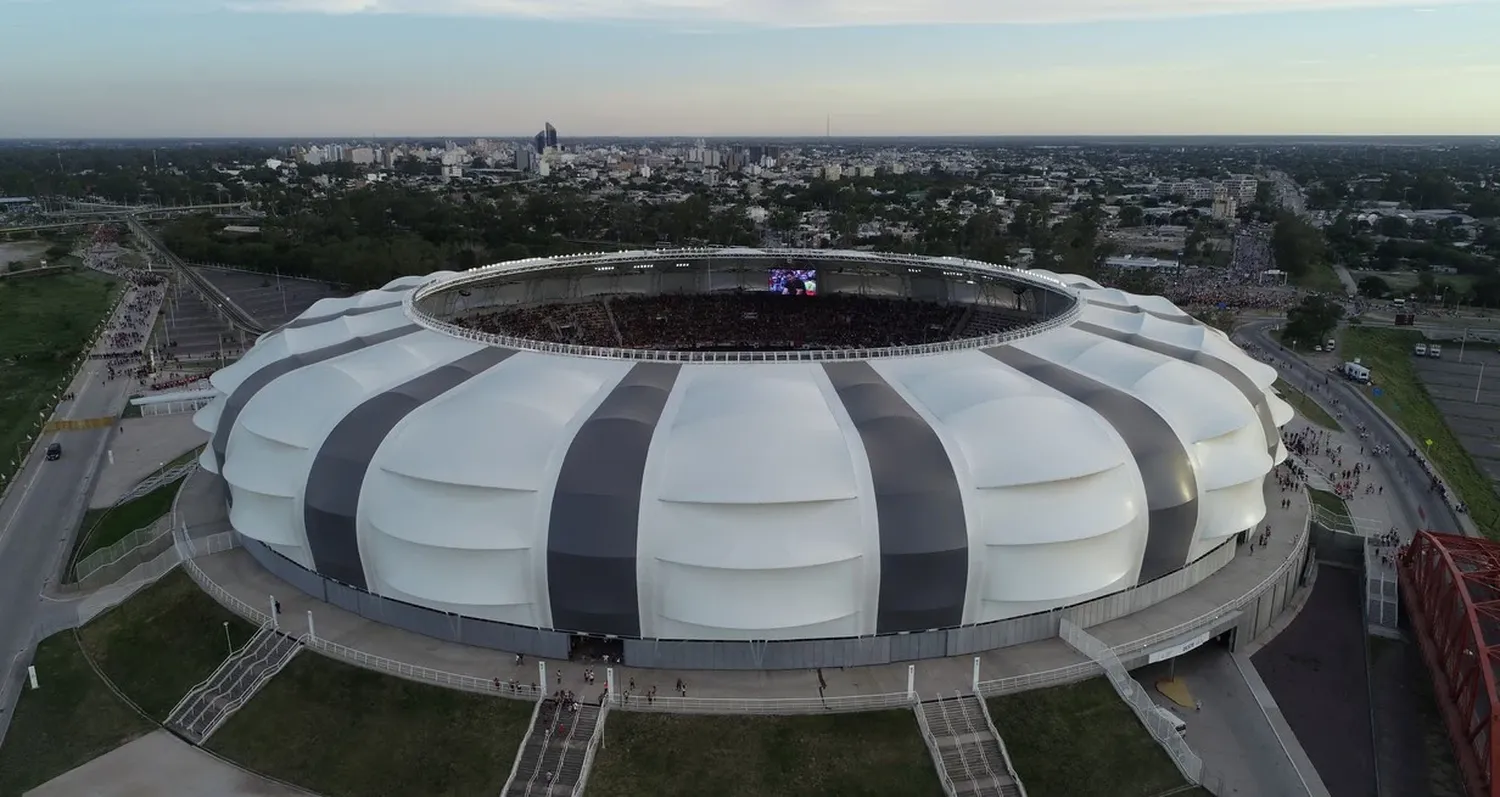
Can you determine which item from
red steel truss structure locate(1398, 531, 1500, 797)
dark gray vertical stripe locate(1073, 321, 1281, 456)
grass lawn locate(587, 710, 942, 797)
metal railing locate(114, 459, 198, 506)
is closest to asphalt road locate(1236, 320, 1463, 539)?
red steel truss structure locate(1398, 531, 1500, 797)

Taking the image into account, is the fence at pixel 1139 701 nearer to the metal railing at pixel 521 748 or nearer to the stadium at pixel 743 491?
the stadium at pixel 743 491

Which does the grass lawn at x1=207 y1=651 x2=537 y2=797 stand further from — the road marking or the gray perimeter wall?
the road marking

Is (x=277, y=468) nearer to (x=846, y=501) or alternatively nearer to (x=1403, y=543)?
(x=846, y=501)

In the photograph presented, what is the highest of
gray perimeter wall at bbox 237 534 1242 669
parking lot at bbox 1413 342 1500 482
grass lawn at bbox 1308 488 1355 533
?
gray perimeter wall at bbox 237 534 1242 669

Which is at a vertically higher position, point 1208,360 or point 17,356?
point 1208,360

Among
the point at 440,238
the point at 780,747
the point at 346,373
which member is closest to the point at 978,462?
the point at 780,747

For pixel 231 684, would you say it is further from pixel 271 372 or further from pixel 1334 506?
pixel 1334 506
